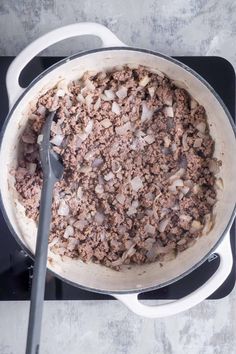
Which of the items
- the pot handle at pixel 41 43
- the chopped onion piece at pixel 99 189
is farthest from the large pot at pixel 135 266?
the chopped onion piece at pixel 99 189

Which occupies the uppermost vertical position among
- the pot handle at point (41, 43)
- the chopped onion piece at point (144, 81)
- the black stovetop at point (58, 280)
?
the pot handle at point (41, 43)

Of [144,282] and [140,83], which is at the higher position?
[140,83]

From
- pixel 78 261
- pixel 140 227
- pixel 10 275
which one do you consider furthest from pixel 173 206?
pixel 10 275

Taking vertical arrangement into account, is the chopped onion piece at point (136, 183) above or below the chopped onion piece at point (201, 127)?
below

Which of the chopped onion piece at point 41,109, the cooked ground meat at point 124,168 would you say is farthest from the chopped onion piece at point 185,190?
the chopped onion piece at point 41,109

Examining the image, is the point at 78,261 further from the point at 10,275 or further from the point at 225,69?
the point at 225,69

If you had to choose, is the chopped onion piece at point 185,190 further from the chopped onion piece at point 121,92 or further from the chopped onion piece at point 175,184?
the chopped onion piece at point 121,92

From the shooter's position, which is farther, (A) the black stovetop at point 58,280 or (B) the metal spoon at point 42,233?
(A) the black stovetop at point 58,280

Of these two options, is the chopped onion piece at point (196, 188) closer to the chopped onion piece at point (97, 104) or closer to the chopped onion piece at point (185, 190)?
the chopped onion piece at point (185, 190)
